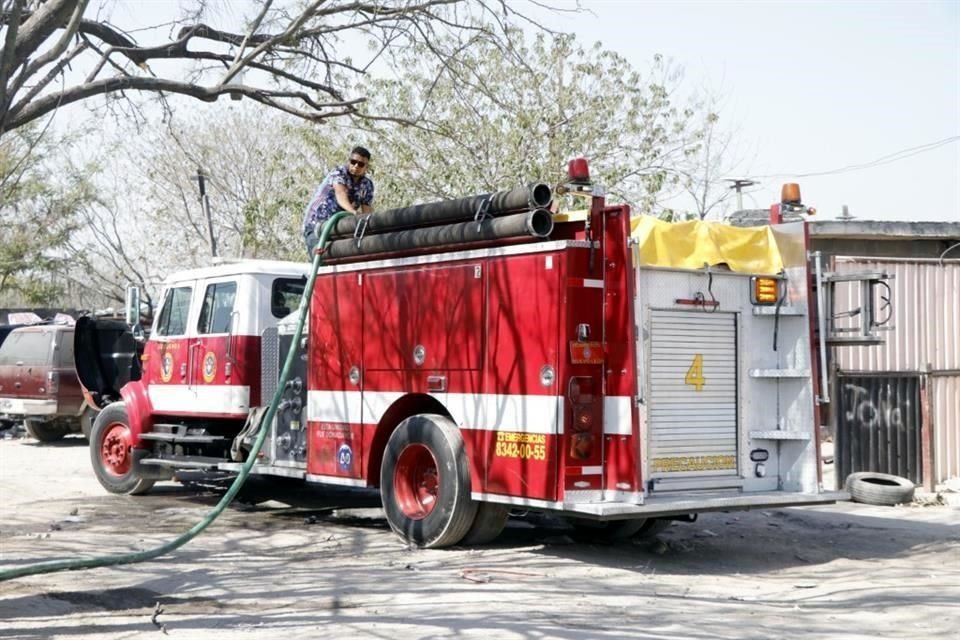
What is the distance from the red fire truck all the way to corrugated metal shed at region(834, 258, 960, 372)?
623 cm

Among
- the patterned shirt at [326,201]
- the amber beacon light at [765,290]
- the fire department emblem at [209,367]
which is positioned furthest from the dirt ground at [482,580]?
the patterned shirt at [326,201]

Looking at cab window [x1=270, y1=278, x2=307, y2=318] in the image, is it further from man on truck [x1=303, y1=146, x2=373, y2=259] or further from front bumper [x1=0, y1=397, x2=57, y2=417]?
front bumper [x1=0, y1=397, x2=57, y2=417]

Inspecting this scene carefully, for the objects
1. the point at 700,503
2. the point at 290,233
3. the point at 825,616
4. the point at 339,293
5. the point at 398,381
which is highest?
the point at 290,233

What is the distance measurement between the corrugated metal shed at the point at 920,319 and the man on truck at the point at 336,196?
7.05 metres

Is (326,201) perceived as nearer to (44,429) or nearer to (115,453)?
(115,453)

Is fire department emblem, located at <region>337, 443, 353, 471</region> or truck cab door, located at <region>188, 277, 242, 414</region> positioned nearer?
fire department emblem, located at <region>337, 443, 353, 471</region>

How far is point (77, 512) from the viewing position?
1259 cm

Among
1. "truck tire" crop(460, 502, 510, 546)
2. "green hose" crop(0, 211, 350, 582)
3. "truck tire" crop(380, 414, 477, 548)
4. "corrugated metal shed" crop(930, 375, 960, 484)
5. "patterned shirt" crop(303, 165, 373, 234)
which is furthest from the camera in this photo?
"corrugated metal shed" crop(930, 375, 960, 484)

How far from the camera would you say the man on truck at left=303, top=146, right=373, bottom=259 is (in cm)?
1170

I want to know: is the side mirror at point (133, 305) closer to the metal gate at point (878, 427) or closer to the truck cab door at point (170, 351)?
the truck cab door at point (170, 351)

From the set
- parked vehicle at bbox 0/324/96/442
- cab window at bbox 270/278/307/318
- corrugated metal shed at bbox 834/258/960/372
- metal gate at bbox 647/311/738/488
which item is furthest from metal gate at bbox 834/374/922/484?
parked vehicle at bbox 0/324/96/442

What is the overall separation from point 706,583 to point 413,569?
2.18m

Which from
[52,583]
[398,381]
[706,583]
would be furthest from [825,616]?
[52,583]

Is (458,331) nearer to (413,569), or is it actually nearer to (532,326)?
(532,326)
